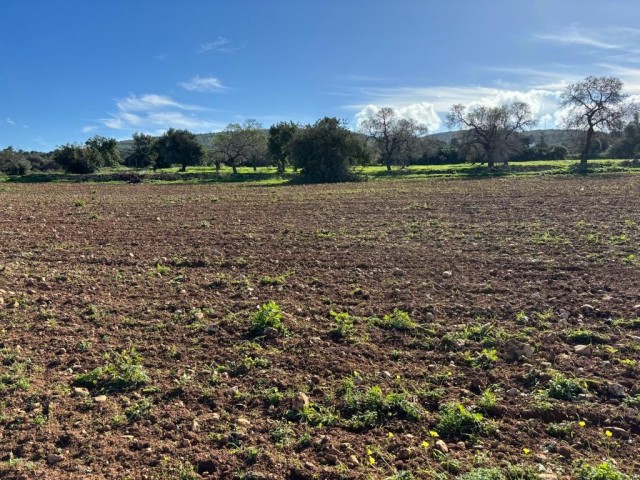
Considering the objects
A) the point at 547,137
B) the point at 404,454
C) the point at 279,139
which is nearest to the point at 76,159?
the point at 279,139

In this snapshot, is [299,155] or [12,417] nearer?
[12,417]

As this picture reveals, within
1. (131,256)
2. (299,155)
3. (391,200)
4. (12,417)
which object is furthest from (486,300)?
(299,155)

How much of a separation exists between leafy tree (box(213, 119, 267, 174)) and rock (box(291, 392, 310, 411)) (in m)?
58.7

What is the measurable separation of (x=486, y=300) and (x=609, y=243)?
240 inches

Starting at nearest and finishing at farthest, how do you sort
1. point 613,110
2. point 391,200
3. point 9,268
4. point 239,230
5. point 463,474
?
point 463,474 < point 9,268 < point 239,230 < point 391,200 < point 613,110

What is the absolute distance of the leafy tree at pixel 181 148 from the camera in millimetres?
72938

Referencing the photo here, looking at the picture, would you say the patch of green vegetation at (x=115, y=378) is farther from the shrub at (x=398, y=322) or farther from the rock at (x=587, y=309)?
the rock at (x=587, y=309)

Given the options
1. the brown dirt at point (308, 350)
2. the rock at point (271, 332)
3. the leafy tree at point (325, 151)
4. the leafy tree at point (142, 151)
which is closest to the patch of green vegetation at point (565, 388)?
the brown dirt at point (308, 350)

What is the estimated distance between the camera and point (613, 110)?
55062mm

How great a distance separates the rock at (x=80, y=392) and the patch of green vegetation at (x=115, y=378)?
120 mm

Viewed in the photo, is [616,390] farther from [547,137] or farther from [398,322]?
[547,137]

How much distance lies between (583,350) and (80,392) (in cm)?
588

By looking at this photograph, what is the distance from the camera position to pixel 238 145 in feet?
204

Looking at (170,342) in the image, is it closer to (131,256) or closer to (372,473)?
(372,473)
